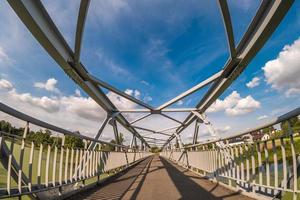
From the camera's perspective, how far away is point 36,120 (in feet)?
12.5

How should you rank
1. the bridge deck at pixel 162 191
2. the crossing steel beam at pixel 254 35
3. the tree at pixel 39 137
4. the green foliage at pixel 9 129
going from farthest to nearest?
1. the crossing steel beam at pixel 254 35
2. the bridge deck at pixel 162 191
3. the tree at pixel 39 137
4. the green foliage at pixel 9 129

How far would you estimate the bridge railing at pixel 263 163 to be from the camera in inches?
133

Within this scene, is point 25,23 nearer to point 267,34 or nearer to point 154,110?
point 267,34

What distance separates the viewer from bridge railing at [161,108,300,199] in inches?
133

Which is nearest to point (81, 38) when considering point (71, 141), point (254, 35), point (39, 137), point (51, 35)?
point (51, 35)

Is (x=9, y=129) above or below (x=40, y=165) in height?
above

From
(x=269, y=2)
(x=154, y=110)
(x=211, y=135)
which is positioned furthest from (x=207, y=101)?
(x=269, y=2)

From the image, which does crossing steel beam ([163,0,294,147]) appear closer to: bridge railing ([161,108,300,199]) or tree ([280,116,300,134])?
bridge railing ([161,108,300,199])

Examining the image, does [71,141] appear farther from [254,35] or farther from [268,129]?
[254,35]

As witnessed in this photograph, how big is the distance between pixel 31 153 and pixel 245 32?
7.07 m

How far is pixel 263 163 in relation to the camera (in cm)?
458

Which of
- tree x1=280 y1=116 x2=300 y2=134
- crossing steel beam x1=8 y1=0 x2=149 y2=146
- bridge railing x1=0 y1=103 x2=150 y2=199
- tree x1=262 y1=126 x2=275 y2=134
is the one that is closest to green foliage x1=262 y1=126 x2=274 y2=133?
tree x1=262 y1=126 x2=275 y2=134

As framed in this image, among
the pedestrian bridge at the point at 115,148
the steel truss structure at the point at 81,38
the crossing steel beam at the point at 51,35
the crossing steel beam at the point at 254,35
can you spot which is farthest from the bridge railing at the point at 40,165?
the crossing steel beam at the point at 254,35

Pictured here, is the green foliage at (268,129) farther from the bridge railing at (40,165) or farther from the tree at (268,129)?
the bridge railing at (40,165)
